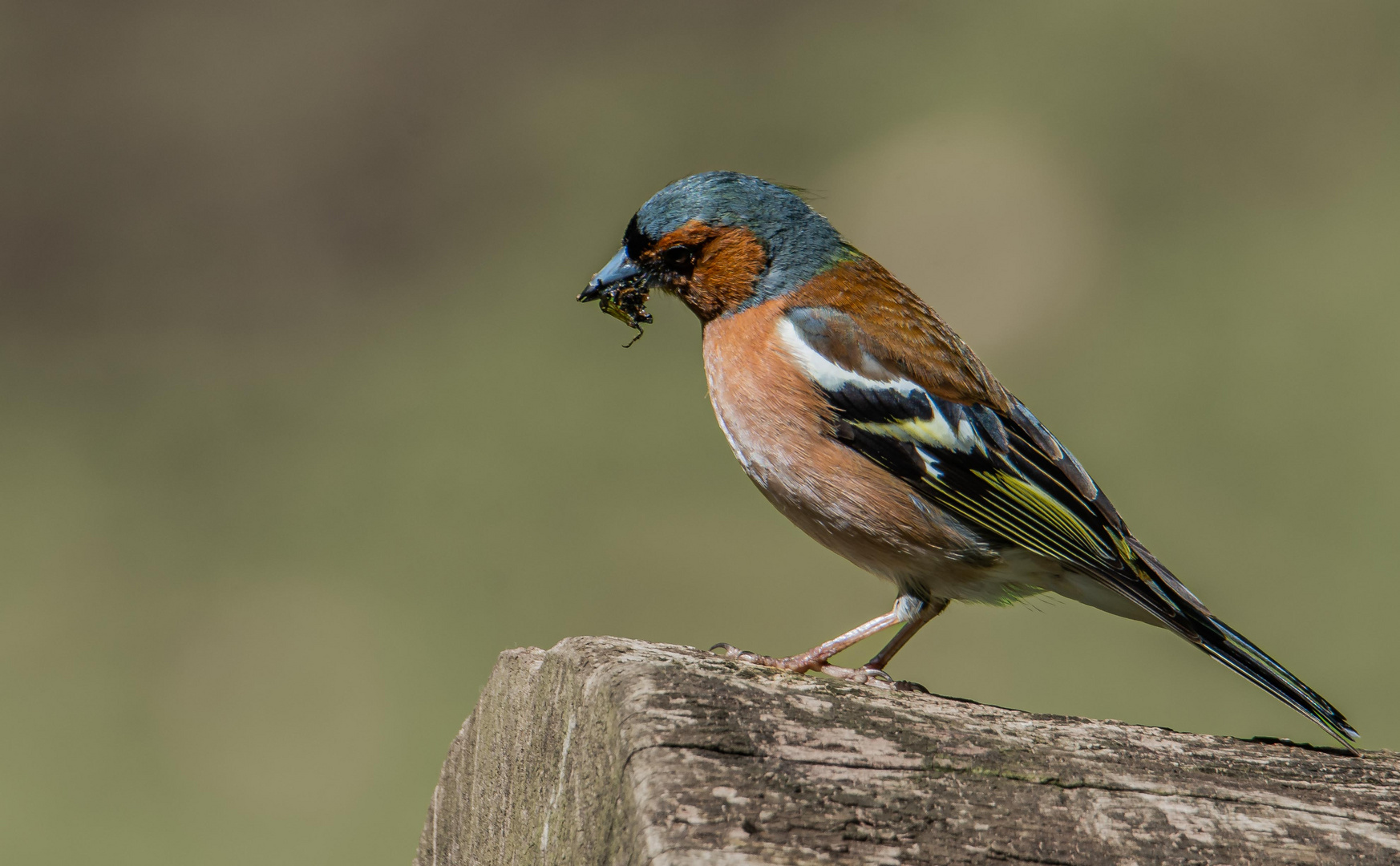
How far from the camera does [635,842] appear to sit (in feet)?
4.70

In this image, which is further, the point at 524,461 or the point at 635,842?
the point at 524,461

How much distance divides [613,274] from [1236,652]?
1.98 meters

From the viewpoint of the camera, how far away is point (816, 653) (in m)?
2.86

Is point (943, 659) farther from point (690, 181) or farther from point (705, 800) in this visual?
point (705, 800)

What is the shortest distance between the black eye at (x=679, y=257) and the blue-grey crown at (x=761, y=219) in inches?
2.4

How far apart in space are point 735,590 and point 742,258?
11.6ft

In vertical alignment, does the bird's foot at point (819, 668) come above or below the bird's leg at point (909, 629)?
below

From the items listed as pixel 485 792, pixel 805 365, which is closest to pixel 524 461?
pixel 805 365

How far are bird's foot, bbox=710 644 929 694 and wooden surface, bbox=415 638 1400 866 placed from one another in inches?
24.2

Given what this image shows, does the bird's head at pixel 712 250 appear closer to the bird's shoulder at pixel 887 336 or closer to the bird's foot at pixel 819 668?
the bird's shoulder at pixel 887 336

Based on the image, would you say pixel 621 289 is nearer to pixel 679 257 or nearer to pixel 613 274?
pixel 613 274

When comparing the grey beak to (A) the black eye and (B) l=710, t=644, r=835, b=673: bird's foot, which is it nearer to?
(A) the black eye

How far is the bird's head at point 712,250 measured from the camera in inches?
143

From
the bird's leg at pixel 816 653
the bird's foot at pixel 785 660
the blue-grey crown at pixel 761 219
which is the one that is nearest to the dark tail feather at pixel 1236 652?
the bird's leg at pixel 816 653
